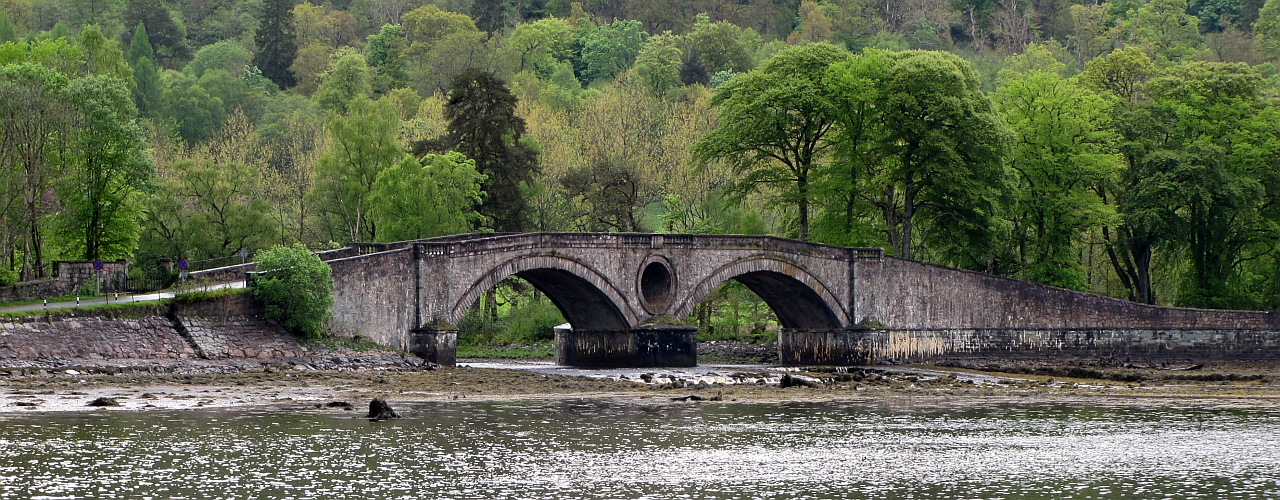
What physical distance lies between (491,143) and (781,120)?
14763 mm

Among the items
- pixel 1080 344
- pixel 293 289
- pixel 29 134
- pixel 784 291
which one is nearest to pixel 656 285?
pixel 784 291


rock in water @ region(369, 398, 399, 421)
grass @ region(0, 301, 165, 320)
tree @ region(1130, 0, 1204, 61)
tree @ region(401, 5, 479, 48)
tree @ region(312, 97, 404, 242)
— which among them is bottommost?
rock in water @ region(369, 398, 399, 421)

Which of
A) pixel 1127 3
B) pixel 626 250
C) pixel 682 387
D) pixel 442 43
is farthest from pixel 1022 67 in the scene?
pixel 682 387

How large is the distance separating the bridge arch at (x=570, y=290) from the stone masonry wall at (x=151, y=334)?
8.16 meters

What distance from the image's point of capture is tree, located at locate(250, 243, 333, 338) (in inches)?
2028

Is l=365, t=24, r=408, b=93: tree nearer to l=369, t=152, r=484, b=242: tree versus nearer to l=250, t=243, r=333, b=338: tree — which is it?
l=369, t=152, r=484, b=242: tree

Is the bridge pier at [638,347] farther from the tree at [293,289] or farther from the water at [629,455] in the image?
the water at [629,455]

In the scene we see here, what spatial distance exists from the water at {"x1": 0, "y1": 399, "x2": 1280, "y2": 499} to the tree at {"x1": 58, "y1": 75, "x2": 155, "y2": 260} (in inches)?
851

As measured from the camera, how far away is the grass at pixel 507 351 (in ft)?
240

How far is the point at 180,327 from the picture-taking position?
49156 millimetres

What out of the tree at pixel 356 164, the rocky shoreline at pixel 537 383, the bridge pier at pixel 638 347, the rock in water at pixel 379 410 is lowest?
the rock in water at pixel 379 410

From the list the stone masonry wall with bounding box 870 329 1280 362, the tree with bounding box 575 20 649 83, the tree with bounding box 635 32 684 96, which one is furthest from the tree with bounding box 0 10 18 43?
the stone masonry wall with bounding box 870 329 1280 362

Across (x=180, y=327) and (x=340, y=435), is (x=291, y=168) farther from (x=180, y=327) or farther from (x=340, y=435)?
(x=340, y=435)

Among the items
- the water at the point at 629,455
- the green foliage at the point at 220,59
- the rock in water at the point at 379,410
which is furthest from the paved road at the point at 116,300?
the green foliage at the point at 220,59
